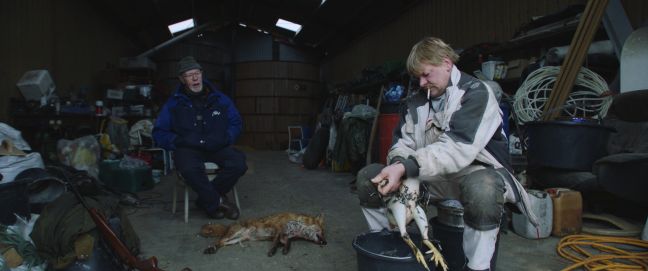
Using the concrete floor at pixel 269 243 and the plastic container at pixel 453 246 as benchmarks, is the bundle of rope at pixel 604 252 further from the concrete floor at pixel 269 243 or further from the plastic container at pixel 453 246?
the plastic container at pixel 453 246

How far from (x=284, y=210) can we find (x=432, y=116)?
1.94m

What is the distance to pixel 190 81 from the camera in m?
3.03

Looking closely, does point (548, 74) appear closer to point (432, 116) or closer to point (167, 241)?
point (432, 116)

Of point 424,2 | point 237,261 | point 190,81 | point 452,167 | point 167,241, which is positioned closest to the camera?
point 452,167

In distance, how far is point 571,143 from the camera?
8.07 ft

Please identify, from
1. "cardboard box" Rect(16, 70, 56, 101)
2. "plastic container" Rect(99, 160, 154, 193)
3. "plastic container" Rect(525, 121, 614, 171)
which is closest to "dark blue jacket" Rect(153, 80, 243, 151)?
"plastic container" Rect(99, 160, 154, 193)

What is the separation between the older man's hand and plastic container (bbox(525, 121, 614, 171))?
1698mm

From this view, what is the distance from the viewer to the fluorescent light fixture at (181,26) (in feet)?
31.3

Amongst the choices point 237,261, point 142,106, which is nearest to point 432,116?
point 237,261

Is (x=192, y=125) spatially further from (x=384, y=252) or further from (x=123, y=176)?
(x=384, y=252)

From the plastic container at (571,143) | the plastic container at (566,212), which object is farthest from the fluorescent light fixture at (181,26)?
the plastic container at (566,212)

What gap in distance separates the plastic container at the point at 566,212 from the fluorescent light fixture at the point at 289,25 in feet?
27.3

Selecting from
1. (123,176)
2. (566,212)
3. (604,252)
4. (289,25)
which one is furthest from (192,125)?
(289,25)

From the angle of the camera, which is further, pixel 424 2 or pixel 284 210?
pixel 424 2
